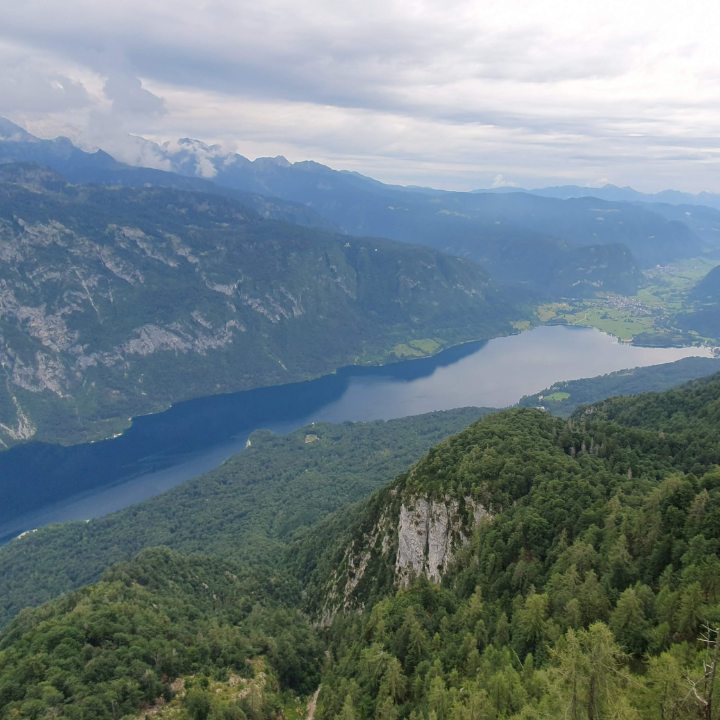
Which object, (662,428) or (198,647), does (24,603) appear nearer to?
(198,647)

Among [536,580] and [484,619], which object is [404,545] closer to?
[484,619]

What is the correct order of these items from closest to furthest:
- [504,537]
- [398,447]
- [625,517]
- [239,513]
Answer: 1. [625,517]
2. [504,537]
3. [239,513]
4. [398,447]

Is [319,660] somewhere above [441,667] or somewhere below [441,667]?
below

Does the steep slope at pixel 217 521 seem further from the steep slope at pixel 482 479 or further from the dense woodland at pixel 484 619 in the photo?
the dense woodland at pixel 484 619

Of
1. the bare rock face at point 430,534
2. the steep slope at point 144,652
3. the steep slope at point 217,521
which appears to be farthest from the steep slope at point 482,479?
the steep slope at point 217,521

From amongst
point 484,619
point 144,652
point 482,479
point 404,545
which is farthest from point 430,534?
point 144,652

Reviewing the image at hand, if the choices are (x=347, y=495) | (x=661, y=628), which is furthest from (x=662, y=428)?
(x=347, y=495)
